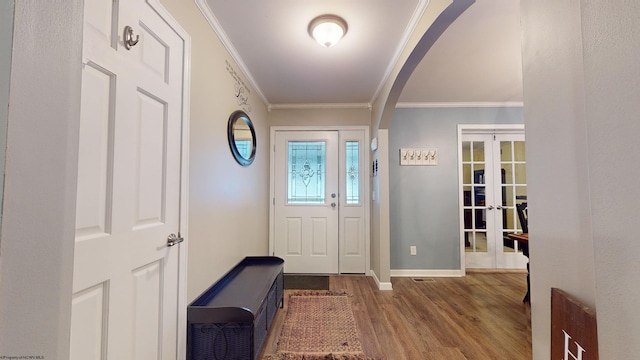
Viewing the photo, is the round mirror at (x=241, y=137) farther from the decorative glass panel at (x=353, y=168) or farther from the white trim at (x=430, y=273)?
the white trim at (x=430, y=273)

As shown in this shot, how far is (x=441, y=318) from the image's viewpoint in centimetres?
230

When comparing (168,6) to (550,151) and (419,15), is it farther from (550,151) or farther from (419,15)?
(550,151)

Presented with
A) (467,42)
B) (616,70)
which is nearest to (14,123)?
(616,70)

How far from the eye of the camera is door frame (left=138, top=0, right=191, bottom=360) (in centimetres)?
139

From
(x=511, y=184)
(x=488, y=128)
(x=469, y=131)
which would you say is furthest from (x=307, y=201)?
(x=511, y=184)

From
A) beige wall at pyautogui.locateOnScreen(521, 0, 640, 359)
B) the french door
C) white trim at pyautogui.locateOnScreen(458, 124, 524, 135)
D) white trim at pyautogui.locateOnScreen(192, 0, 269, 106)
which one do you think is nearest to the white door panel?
white trim at pyautogui.locateOnScreen(192, 0, 269, 106)

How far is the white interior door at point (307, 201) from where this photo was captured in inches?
141

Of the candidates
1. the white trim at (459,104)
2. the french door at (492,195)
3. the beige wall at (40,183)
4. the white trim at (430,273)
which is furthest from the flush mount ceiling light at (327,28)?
the white trim at (430,273)

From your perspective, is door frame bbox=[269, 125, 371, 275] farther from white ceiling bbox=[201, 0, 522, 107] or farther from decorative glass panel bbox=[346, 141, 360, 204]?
white ceiling bbox=[201, 0, 522, 107]

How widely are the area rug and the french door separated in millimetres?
2289

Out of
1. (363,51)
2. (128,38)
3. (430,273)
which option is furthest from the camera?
(430,273)

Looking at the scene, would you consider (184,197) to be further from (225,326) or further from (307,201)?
(307,201)

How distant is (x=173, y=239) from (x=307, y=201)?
239 cm

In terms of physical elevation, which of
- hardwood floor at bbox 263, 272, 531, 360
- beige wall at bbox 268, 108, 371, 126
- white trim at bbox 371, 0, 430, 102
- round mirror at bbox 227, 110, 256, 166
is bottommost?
hardwood floor at bbox 263, 272, 531, 360
